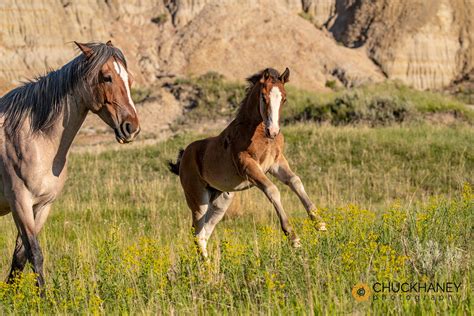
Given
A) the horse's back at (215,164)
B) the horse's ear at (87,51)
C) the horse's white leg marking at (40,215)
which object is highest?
the horse's ear at (87,51)

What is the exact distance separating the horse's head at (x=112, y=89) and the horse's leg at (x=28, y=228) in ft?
3.58

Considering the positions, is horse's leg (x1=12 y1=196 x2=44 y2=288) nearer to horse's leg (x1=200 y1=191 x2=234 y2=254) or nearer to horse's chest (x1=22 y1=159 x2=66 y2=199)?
horse's chest (x1=22 y1=159 x2=66 y2=199)

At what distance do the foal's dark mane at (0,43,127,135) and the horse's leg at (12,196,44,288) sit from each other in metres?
0.75

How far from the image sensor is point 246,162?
769 cm

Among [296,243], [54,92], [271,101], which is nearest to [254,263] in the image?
[296,243]

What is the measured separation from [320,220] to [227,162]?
73.8 inches

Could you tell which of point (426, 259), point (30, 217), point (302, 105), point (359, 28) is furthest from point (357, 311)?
point (359, 28)

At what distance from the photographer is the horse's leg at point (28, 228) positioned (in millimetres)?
6184

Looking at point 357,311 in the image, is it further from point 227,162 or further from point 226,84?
point 226,84

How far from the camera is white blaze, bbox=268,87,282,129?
291 inches

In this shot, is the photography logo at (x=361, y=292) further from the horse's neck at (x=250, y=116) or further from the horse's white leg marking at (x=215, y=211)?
the horse's white leg marking at (x=215, y=211)

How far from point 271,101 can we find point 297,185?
984 millimetres

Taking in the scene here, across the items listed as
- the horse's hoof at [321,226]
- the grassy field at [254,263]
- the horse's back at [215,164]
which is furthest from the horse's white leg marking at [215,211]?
the horse's hoof at [321,226]

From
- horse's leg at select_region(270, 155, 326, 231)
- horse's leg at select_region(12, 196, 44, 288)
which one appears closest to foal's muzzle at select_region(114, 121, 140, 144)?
horse's leg at select_region(12, 196, 44, 288)
